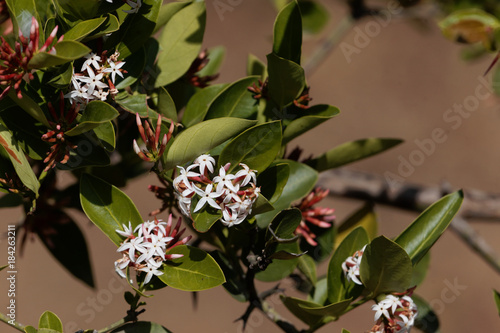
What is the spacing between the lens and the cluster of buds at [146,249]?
1.06 meters

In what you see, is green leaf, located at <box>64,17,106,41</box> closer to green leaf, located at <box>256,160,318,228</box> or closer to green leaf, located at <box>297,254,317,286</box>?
green leaf, located at <box>256,160,318,228</box>

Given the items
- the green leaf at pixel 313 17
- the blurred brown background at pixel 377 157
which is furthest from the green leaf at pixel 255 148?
the blurred brown background at pixel 377 157

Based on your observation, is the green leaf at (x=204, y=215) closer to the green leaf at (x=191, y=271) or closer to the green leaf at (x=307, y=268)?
the green leaf at (x=191, y=271)

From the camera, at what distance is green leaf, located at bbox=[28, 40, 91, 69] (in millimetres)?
896

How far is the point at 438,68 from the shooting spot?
19.7 ft

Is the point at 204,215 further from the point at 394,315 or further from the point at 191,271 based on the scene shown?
the point at 394,315

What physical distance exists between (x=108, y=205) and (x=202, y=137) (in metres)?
0.28

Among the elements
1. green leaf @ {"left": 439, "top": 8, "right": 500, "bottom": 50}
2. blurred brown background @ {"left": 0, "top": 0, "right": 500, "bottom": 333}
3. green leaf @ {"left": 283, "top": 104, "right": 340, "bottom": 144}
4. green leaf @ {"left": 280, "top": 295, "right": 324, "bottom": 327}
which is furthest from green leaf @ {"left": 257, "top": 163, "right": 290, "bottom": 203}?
blurred brown background @ {"left": 0, "top": 0, "right": 500, "bottom": 333}

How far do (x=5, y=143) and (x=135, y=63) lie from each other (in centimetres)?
31

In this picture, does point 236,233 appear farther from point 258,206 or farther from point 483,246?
point 483,246

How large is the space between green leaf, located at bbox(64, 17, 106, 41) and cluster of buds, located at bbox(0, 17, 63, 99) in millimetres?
32

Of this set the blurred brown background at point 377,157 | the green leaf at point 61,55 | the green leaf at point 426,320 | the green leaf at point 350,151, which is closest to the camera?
the green leaf at point 61,55

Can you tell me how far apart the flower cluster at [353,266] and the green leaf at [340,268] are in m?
0.02

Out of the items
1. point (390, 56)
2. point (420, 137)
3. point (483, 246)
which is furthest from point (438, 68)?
point (483, 246)
